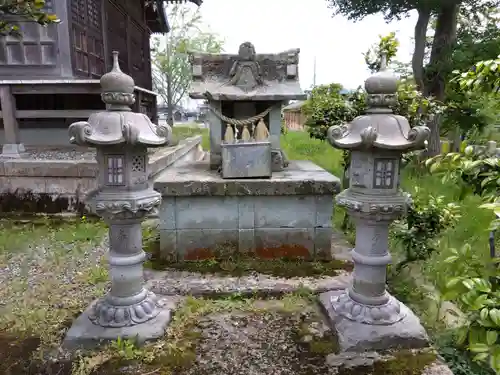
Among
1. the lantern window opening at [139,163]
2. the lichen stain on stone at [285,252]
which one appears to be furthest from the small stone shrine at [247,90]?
the lantern window opening at [139,163]

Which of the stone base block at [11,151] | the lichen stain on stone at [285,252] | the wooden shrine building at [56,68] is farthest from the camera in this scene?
the wooden shrine building at [56,68]

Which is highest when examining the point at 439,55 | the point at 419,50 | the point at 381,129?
the point at 419,50

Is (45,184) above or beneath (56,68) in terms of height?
beneath

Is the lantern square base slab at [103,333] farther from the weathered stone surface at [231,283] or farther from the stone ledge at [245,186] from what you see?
the stone ledge at [245,186]

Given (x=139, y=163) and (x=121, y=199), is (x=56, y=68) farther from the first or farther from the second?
(x=121, y=199)

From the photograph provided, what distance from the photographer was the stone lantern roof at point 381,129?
2982 millimetres

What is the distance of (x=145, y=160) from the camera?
325 cm

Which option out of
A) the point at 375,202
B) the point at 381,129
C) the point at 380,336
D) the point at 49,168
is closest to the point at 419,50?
the point at 381,129

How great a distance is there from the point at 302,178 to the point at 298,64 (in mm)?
1922

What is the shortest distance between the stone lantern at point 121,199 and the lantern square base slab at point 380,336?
157 cm

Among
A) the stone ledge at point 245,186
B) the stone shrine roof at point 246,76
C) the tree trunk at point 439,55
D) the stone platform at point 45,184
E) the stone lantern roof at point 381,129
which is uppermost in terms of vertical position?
the tree trunk at point 439,55

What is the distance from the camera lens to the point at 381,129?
10.2ft

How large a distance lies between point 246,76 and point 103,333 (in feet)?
12.9

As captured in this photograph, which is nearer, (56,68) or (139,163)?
(139,163)
